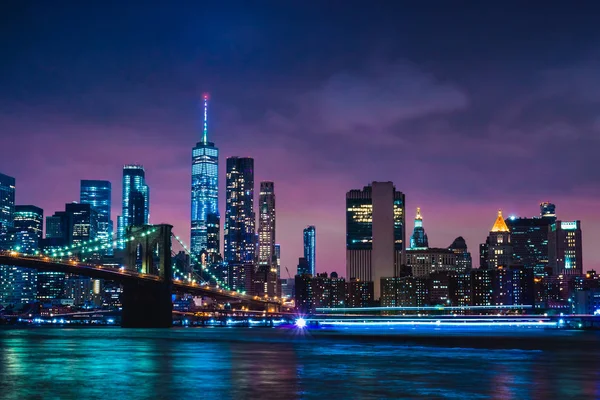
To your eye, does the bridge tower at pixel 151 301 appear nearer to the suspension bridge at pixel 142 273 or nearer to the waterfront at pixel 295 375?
the suspension bridge at pixel 142 273

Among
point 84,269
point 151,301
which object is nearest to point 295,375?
point 84,269

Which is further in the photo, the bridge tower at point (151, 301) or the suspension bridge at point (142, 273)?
the bridge tower at point (151, 301)

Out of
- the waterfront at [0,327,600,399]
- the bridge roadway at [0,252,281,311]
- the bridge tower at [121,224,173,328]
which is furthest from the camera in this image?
the bridge tower at [121,224,173,328]

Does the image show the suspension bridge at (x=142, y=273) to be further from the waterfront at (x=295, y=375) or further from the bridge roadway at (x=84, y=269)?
the waterfront at (x=295, y=375)

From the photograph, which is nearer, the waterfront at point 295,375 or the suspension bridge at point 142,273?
the waterfront at point 295,375

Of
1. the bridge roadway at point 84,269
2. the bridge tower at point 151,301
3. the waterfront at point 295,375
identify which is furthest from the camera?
the bridge tower at point 151,301

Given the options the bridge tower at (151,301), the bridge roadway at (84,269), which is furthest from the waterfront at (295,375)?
the bridge tower at (151,301)

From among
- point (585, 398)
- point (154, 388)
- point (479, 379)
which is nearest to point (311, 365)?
point (479, 379)

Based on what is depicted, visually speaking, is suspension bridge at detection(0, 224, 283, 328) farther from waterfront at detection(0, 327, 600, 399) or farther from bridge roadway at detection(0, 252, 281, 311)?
waterfront at detection(0, 327, 600, 399)

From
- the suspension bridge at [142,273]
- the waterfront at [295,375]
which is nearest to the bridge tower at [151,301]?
the suspension bridge at [142,273]

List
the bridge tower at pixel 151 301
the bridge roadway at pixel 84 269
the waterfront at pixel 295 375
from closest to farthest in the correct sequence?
the waterfront at pixel 295 375 < the bridge roadway at pixel 84 269 < the bridge tower at pixel 151 301

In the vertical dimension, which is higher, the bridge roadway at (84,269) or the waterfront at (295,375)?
the bridge roadway at (84,269)

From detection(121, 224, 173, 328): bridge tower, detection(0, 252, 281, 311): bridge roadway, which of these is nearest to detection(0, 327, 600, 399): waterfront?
detection(0, 252, 281, 311): bridge roadway

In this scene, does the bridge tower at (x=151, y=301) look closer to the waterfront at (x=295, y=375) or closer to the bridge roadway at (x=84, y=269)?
the bridge roadway at (x=84, y=269)
